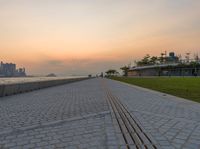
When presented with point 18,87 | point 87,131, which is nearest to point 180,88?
point 18,87

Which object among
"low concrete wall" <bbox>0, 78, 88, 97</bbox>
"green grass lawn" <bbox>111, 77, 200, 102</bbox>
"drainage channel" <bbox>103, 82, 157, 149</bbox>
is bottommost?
"green grass lawn" <bbox>111, 77, 200, 102</bbox>

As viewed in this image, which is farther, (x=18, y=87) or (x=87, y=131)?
(x=18, y=87)

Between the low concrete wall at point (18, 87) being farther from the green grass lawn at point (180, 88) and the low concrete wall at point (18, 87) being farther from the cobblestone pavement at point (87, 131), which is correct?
the green grass lawn at point (180, 88)

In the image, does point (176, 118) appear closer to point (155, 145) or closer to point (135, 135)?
point (135, 135)

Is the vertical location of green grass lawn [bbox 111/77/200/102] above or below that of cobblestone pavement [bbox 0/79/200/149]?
below

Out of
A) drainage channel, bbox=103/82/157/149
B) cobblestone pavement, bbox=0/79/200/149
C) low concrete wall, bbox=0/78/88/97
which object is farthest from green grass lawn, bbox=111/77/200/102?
low concrete wall, bbox=0/78/88/97

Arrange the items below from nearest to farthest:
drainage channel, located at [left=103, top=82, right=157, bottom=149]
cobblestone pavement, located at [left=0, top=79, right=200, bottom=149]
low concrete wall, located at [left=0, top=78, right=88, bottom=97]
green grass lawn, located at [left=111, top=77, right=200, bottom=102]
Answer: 1. drainage channel, located at [left=103, top=82, right=157, bottom=149]
2. cobblestone pavement, located at [left=0, top=79, right=200, bottom=149]
3. low concrete wall, located at [left=0, top=78, right=88, bottom=97]
4. green grass lawn, located at [left=111, top=77, right=200, bottom=102]

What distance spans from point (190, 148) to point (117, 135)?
169 centimetres

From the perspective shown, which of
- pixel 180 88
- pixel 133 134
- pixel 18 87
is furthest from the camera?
pixel 180 88

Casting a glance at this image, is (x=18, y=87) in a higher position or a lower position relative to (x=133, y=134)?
higher

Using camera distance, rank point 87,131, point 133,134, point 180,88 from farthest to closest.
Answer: point 180,88, point 87,131, point 133,134

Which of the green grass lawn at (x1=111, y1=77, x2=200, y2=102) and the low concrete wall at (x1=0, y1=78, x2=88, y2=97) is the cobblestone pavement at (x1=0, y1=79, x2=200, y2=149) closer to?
the green grass lawn at (x1=111, y1=77, x2=200, y2=102)

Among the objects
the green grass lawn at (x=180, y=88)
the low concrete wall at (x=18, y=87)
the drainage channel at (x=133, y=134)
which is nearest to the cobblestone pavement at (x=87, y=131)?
the drainage channel at (x=133, y=134)

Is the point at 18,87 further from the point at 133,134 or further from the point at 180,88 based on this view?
the point at 180,88
